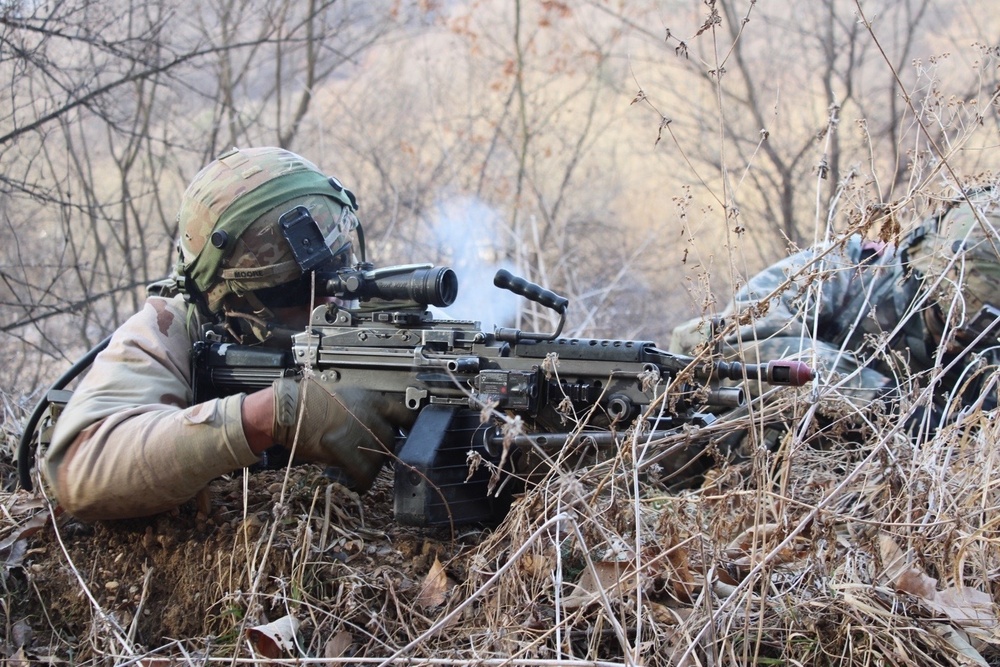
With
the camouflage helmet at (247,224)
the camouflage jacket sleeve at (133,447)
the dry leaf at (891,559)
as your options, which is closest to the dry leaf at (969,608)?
the dry leaf at (891,559)

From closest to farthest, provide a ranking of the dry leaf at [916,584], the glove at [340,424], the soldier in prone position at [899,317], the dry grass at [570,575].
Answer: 1. the dry grass at [570,575]
2. the dry leaf at [916,584]
3. the glove at [340,424]
4. the soldier in prone position at [899,317]

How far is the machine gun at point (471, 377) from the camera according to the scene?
119 inches

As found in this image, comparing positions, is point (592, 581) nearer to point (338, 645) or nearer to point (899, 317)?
point (338, 645)

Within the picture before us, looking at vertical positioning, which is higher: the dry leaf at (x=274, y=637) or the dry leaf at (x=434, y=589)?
the dry leaf at (x=434, y=589)

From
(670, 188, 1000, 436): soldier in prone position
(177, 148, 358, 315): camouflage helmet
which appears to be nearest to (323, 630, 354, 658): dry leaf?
(177, 148, 358, 315): camouflage helmet

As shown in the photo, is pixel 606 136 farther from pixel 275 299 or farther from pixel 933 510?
pixel 933 510

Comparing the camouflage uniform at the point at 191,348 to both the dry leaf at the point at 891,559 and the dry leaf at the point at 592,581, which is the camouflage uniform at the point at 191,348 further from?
the dry leaf at the point at 891,559

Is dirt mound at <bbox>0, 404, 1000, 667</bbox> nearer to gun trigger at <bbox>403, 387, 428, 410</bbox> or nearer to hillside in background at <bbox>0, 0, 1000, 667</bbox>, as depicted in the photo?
hillside in background at <bbox>0, 0, 1000, 667</bbox>

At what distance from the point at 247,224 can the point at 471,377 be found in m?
1.12

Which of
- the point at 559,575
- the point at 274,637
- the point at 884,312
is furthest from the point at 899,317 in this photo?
the point at 274,637

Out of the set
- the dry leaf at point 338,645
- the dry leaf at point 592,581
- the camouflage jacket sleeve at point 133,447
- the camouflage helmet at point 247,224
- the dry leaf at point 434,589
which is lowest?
the dry leaf at point 338,645

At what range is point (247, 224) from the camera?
368 centimetres

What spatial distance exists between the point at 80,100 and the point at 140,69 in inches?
58.2

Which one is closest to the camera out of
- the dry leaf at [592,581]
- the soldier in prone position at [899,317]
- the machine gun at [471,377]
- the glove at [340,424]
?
the dry leaf at [592,581]
